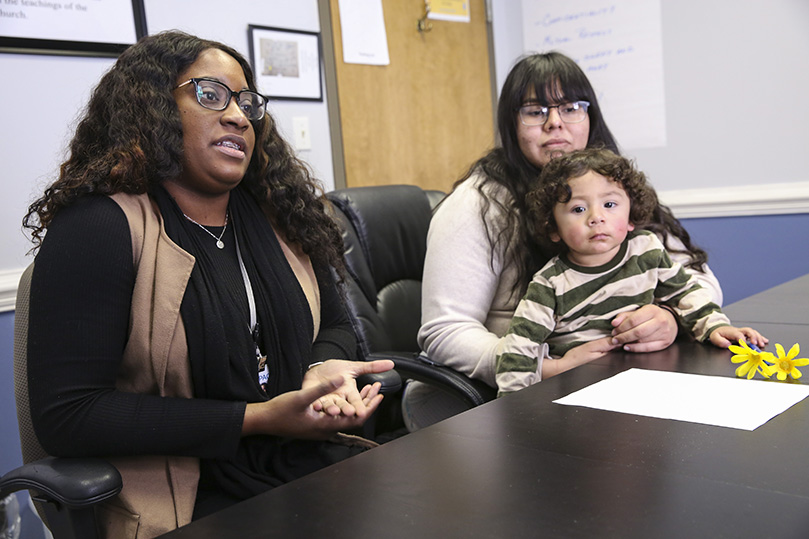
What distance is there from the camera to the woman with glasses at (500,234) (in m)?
1.67

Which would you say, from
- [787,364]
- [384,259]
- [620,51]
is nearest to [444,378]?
[384,259]

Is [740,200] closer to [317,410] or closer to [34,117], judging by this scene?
[317,410]

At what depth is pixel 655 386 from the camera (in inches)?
43.9

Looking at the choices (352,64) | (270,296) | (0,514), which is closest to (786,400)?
(270,296)

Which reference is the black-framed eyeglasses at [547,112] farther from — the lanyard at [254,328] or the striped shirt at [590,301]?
the lanyard at [254,328]

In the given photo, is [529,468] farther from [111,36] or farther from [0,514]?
[111,36]

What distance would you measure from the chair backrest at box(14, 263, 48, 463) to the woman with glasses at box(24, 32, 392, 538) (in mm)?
75

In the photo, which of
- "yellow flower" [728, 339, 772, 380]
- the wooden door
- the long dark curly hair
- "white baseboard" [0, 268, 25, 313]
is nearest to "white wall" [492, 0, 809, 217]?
the wooden door

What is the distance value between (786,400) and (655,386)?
0.19 meters

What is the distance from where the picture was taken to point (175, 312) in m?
1.18

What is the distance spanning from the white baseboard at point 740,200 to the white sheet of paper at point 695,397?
2207 mm

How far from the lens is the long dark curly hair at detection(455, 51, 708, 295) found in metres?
1.68

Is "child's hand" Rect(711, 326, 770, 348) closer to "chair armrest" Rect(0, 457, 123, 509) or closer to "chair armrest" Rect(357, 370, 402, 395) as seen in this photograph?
"chair armrest" Rect(357, 370, 402, 395)

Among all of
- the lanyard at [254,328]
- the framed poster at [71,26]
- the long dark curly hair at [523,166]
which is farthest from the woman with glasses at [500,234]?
the framed poster at [71,26]
